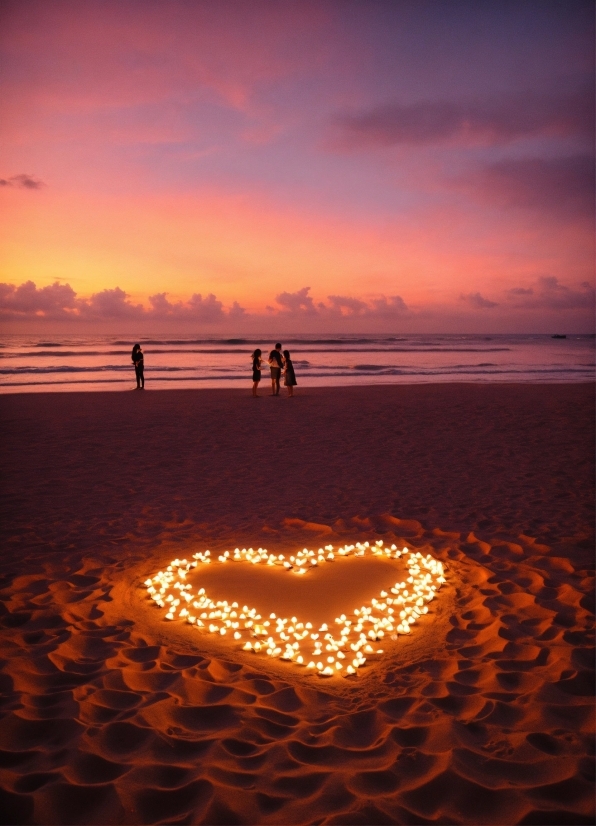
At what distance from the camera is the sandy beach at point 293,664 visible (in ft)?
9.27

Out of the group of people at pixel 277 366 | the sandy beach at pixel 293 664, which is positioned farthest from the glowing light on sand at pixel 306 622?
the group of people at pixel 277 366

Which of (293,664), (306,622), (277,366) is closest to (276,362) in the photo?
(277,366)

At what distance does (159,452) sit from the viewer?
10867 mm

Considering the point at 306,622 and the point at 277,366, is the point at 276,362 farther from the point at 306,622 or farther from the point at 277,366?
the point at 306,622

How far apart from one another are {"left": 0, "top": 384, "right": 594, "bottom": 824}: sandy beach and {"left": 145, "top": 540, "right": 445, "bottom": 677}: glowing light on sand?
0.11 m

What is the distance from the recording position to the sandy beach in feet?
9.27

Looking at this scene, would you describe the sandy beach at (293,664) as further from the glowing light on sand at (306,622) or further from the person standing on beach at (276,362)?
the person standing on beach at (276,362)

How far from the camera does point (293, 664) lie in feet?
13.4

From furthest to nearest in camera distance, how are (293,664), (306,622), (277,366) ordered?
(277,366) → (306,622) → (293,664)

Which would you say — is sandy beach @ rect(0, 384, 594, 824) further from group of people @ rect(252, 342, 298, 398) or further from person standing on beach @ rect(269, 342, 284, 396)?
person standing on beach @ rect(269, 342, 284, 396)

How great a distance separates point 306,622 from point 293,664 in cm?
58

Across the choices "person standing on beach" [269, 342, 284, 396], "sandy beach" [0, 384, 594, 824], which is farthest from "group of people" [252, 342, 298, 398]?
"sandy beach" [0, 384, 594, 824]

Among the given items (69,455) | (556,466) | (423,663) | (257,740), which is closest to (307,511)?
(423,663)

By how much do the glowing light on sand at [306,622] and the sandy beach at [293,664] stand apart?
0.38 feet
